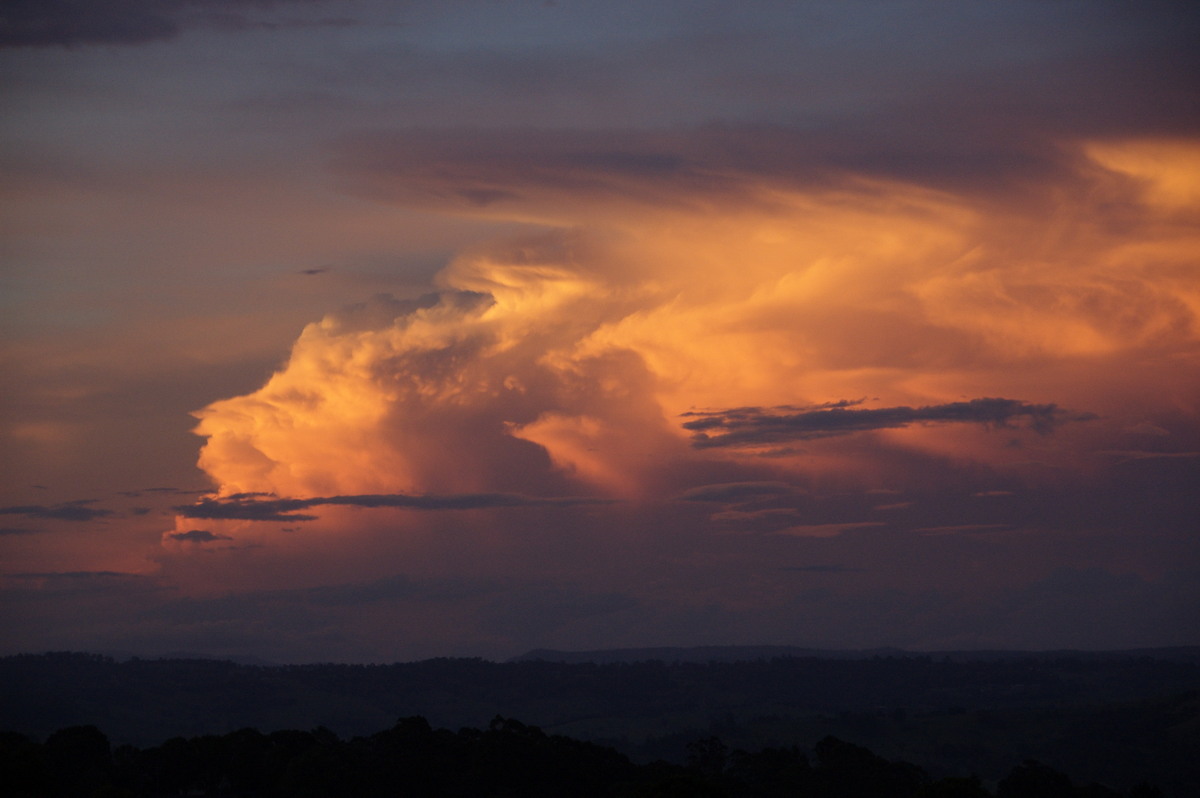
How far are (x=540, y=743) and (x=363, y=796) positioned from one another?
30.5 metres

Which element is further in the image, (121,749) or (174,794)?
(121,749)

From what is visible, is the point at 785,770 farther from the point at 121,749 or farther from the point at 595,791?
the point at 121,749

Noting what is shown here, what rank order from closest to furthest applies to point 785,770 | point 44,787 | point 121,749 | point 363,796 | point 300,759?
point 44,787 < point 363,796 < point 300,759 < point 785,770 < point 121,749

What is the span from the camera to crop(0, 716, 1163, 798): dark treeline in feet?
501

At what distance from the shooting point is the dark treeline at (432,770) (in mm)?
152750

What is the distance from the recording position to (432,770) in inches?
6319

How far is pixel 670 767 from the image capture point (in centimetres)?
17288

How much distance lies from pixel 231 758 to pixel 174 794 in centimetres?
1087

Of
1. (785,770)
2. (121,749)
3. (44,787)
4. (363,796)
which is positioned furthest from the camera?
(121,749)

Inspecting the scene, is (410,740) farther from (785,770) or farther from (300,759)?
(785,770)

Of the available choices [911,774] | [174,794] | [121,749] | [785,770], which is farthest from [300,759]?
[911,774]

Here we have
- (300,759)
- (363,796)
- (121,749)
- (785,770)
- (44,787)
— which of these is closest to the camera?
(44,787)

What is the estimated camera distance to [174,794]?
6767 inches

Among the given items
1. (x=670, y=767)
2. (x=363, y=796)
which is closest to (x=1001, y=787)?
(x=670, y=767)
